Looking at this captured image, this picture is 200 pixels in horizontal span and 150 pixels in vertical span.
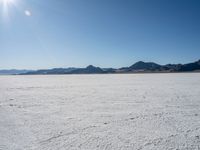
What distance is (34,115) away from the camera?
634 centimetres

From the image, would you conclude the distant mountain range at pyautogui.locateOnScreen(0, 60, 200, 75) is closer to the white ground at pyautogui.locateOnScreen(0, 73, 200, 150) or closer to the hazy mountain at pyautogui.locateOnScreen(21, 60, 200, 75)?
the hazy mountain at pyautogui.locateOnScreen(21, 60, 200, 75)

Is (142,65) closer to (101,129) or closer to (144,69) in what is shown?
(144,69)

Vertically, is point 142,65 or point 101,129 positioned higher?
point 142,65

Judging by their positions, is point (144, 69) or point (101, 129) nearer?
point (101, 129)

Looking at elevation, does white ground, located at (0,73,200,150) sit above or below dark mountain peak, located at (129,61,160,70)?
below

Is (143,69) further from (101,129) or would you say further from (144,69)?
(101,129)

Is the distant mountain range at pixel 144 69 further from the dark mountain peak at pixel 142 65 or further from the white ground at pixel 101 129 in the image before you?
the white ground at pixel 101 129

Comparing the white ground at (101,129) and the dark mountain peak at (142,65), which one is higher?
the dark mountain peak at (142,65)

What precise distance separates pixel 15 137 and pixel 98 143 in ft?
5.48

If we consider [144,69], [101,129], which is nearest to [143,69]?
[144,69]

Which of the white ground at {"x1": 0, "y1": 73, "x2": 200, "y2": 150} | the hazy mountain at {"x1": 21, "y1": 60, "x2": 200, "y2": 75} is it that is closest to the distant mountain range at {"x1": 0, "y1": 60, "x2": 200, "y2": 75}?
the hazy mountain at {"x1": 21, "y1": 60, "x2": 200, "y2": 75}

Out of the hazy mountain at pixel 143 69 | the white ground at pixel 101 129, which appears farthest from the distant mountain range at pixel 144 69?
the white ground at pixel 101 129

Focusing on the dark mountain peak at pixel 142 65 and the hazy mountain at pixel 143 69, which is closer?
the hazy mountain at pixel 143 69

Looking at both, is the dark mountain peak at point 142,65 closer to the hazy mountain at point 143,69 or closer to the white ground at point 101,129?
the hazy mountain at point 143,69
